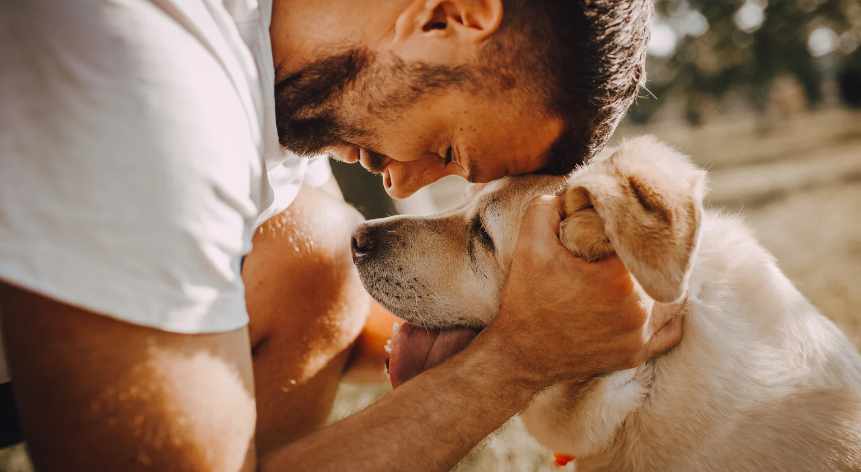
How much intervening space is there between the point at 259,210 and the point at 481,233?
97 centimetres

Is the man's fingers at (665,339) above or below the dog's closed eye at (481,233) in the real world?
above

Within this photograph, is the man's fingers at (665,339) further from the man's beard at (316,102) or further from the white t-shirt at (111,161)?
the white t-shirt at (111,161)

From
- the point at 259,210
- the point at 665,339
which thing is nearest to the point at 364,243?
the point at 259,210

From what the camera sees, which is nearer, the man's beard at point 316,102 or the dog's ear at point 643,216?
the dog's ear at point 643,216

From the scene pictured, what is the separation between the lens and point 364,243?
2412 mm

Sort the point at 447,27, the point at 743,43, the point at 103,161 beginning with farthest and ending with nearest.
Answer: the point at 743,43 < the point at 447,27 < the point at 103,161

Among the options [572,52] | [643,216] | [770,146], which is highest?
[572,52]

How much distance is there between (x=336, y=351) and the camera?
103 inches

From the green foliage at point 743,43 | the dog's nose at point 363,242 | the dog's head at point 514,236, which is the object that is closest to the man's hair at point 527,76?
the dog's head at point 514,236

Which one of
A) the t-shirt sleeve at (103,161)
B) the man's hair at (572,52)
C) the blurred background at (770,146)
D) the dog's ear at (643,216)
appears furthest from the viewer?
the blurred background at (770,146)

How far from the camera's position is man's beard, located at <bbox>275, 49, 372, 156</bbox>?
1.92 m

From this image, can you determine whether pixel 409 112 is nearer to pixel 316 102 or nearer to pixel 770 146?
pixel 316 102

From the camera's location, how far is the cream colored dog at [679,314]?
64.2 inches

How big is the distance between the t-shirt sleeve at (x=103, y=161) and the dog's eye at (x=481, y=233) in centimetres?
131
